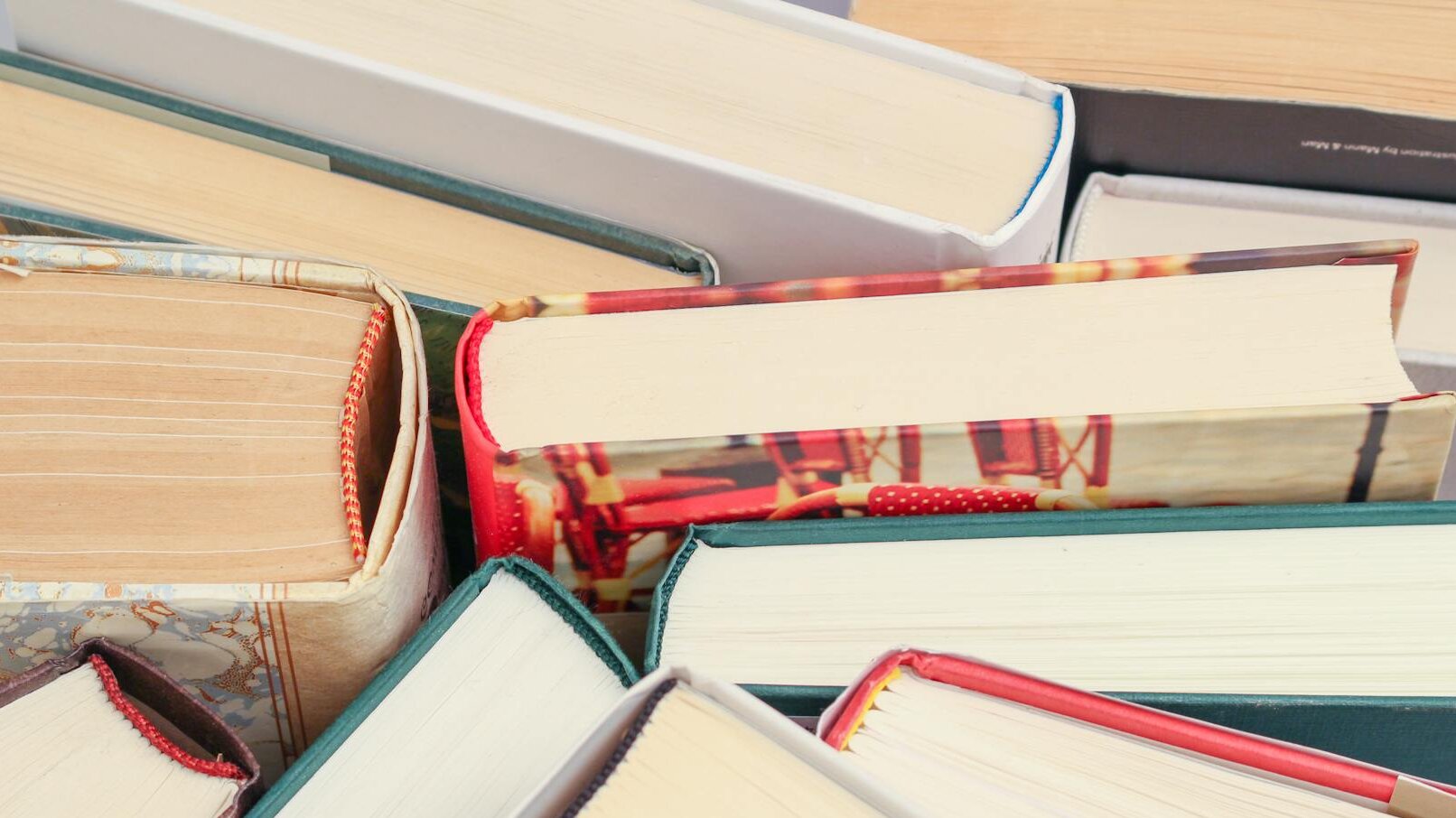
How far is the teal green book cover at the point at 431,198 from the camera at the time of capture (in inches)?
25.2

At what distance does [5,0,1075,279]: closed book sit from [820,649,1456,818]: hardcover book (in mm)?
241

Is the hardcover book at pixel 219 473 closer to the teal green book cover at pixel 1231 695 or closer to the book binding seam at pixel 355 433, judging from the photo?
the book binding seam at pixel 355 433

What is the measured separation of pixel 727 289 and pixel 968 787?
0.25 meters

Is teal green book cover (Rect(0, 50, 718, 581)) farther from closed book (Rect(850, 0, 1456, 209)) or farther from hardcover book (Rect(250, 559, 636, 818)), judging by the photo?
closed book (Rect(850, 0, 1456, 209))

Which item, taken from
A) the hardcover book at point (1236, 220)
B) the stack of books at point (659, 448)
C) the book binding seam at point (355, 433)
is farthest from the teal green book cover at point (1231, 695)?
the hardcover book at point (1236, 220)

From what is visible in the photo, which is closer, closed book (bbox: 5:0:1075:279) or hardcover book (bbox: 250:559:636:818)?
hardcover book (bbox: 250:559:636:818)

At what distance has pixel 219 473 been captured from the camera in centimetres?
52

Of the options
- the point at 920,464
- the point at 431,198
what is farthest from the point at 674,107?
the point at 920,464

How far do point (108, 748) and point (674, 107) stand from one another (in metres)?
0.41

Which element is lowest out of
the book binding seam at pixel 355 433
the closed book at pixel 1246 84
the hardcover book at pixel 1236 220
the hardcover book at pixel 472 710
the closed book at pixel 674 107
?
the hardcover book at pixel 472 710

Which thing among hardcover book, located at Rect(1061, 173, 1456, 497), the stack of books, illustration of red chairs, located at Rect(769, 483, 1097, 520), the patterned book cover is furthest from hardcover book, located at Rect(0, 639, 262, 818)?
hardcover book, located at Rect(1061, 173, 1456, 497)

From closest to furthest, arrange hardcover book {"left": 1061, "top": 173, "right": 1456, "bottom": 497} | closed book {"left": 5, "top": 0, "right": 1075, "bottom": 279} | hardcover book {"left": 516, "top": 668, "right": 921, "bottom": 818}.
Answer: hardcover book {"left": 516, "top": 668, "right": 921, "bottom": 818}, closed book {"left": 5, "top": 0, "right": 1075, "bottom": 279}, hardcover book {"left": 1061, "top": 173, "right": 1456, "bottom": 497}

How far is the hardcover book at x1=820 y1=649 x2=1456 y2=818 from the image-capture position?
443 mm

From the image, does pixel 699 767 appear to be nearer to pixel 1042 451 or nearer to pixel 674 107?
pixel 1042 451
